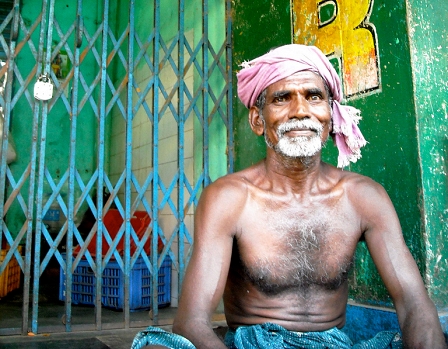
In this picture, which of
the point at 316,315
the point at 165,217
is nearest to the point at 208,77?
the point at 165,217

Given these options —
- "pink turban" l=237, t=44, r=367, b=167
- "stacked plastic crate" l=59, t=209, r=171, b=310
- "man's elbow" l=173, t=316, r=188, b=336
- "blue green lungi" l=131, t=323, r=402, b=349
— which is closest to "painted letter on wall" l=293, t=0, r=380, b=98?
"pink turban" l=237, t=44, r=367, b=167

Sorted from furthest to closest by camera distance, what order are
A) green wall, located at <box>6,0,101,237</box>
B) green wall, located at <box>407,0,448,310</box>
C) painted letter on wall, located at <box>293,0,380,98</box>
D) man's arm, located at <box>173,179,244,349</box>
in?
green wall, located at <box>6,0,101,237</box> → painted letter on wall, located at <box>293,0,380,98</box> → green wall, located at <box>407,0,448,310</box> → man's arm, located at <box>173,179,244,349</box>

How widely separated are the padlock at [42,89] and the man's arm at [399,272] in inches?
104

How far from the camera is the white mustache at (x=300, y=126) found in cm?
187

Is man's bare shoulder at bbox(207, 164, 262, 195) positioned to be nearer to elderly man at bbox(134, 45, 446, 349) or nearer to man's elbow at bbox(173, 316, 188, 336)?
elderly man at bbox(134, 45, 446, 349)

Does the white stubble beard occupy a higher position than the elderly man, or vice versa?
the white stubble beard

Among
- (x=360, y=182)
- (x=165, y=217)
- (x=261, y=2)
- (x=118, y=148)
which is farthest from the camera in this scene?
(x=118, y=148)

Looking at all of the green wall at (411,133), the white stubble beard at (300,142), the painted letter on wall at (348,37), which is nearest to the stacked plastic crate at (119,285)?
the green wall at (411,133)

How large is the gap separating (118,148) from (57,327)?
11.3 feet

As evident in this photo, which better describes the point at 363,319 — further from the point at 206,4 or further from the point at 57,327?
the point at 206,4

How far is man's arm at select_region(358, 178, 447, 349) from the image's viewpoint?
162 centimetres

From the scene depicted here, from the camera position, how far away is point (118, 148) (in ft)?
21.4

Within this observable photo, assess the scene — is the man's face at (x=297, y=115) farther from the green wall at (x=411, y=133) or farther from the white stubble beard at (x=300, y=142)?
the green wall at (x=411, y=133)

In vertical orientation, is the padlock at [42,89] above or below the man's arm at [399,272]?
above
